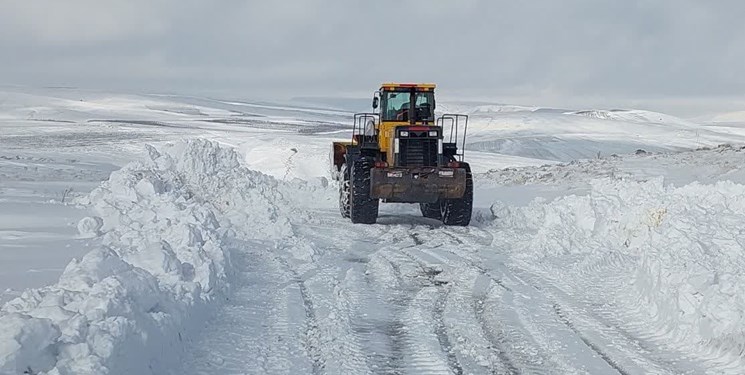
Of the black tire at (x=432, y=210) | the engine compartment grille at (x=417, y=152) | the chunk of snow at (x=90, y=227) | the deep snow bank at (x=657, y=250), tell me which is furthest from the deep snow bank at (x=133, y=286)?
the deep snow bank at (x=657, y=250)

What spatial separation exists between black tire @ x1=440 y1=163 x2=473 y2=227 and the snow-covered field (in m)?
0.34

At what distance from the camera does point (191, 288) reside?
7594 millimetres

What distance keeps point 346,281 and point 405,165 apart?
19.2ft

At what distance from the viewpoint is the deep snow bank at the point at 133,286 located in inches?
198

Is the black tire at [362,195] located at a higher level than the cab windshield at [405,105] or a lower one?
lower

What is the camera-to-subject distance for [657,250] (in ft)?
32.2

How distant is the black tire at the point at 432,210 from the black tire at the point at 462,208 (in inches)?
41.6

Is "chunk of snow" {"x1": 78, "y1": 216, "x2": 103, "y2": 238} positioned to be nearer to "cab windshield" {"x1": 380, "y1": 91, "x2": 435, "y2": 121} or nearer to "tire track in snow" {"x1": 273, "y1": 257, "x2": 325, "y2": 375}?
"tire track in snow" {"x1": 273, "y1": 257, "x2": 325, "y2": 375}

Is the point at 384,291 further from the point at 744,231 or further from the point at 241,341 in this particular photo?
the point at 744,231

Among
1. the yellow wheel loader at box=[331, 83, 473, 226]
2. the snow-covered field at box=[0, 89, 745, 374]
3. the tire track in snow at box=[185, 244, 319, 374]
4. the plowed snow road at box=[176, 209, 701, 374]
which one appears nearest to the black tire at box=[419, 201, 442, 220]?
the yellow wheel loader at box=[331, 83, 473, 226]

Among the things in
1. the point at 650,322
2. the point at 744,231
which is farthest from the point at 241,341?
the point at 744,231

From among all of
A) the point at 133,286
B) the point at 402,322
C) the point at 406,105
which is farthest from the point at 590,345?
the point at 406,105

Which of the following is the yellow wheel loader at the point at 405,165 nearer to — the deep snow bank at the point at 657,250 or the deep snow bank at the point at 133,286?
the deep snow bank at the point at 657,250

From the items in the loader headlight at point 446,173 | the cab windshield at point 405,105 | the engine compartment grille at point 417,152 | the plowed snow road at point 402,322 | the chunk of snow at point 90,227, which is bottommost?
the plowed snow road at point 402,322
